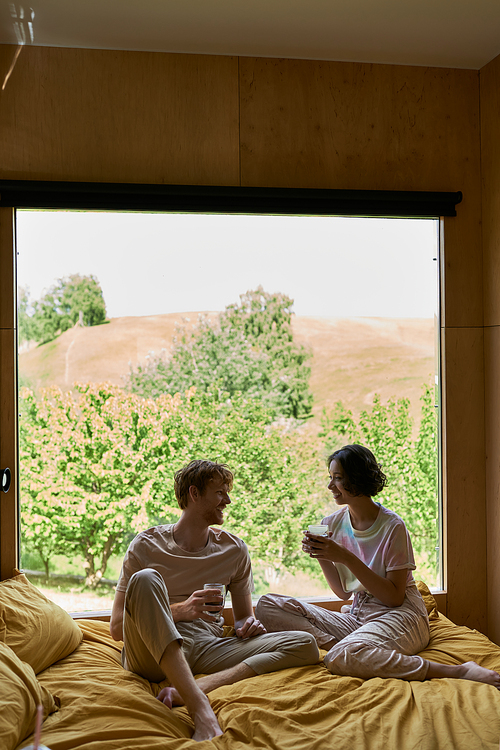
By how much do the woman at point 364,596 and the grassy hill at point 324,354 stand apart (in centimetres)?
62

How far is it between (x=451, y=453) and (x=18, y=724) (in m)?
2.31

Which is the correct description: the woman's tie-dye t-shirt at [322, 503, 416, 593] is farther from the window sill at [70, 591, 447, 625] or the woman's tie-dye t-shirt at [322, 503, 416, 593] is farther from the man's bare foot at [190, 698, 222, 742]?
the man's bare foot at [190, 698, 222, 742]

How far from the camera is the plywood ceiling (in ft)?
8.77

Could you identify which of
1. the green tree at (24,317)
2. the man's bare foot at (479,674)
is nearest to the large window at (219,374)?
the green tree at (24,317)

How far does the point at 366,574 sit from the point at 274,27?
241 cm

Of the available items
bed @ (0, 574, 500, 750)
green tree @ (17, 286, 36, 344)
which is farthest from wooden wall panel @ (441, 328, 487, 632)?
green tree @ (17, 286, 36, 344)

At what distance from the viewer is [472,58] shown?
3139mm

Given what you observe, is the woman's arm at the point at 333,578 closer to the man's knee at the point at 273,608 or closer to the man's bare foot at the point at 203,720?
the man's knee at the point at 273,608

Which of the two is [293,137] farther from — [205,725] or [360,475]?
[205,725]

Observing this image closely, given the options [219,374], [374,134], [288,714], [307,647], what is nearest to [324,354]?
[219,374]

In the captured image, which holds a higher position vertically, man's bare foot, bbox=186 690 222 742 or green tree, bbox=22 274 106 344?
green tree, bbox=22 274 106 344

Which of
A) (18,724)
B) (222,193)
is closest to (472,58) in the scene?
(222,193)

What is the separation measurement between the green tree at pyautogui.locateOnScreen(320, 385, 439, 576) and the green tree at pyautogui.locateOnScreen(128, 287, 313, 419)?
36cm

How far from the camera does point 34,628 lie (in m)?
2.29
